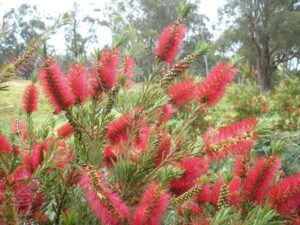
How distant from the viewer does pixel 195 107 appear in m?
1.41

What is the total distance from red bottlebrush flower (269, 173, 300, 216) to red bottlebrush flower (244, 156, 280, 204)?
0.18ft

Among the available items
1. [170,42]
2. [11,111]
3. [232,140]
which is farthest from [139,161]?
[11,111]

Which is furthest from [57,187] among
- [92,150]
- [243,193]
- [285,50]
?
[285,50]

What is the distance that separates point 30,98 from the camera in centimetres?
166

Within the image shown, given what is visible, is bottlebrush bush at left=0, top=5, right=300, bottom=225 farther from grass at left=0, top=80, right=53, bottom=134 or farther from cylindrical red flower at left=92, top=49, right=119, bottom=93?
grass at left=0, top=80, right=53, bottom=134

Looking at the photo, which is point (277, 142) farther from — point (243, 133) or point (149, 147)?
point (149, 147)

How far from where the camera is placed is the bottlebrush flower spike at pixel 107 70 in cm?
146

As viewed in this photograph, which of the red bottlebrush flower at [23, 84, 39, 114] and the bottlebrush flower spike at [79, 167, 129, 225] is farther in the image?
the red bottlebrush flower at [23, 84, 39, 114]

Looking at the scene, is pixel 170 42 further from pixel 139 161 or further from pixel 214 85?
pixel 139 161

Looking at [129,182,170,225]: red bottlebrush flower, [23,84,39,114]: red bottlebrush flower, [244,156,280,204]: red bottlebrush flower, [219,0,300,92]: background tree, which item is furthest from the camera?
[219,0,300,92]: background tree

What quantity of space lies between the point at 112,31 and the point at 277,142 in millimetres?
779

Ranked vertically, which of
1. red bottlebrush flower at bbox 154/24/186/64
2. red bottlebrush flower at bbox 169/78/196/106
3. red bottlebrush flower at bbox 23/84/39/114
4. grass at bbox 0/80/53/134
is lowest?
grass at bbox 0/80/53/134

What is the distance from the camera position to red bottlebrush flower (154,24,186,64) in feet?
4.74

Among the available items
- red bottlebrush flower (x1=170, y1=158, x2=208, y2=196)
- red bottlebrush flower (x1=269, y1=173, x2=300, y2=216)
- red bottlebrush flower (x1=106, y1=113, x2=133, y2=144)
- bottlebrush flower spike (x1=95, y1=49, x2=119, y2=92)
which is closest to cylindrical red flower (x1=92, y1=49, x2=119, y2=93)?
bottlebrush flower spike (x1=95, y1=49, x2=119, y2=92)
